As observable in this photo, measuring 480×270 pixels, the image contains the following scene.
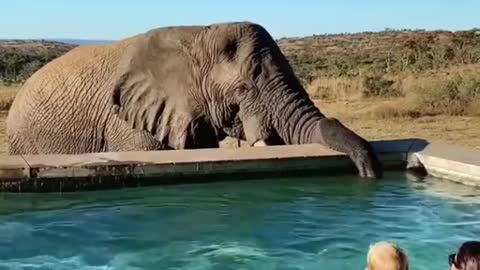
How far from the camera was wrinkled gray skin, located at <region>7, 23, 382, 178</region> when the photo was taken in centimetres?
1020

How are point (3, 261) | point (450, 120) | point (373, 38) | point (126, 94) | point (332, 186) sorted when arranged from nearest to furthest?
point (3, 261) < point (332, 186) < point (126, 94) < point (450, 120) < point (373, 38)

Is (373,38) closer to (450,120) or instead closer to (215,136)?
(450,120)

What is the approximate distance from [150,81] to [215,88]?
0.76 meters

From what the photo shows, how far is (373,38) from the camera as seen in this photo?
100 meters

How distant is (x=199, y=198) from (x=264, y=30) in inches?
92.4

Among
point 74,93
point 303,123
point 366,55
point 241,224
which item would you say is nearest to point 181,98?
point 74,93

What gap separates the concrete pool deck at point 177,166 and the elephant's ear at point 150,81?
816 mm

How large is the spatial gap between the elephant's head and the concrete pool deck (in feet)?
1.06

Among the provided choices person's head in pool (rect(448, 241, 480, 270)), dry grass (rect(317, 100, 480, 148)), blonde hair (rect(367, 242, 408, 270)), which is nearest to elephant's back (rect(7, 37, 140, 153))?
dry grass (rect(317, 100, 480, 148))

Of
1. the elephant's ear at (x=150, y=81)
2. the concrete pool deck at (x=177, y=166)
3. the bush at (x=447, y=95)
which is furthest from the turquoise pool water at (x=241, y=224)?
the bush at (x=447, y=95)

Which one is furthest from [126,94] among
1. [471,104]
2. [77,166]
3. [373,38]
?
[373,38]

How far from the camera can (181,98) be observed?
1065 cm

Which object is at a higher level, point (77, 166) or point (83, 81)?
point (83, 81)

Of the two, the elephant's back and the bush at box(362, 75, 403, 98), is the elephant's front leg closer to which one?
the elephant's back
